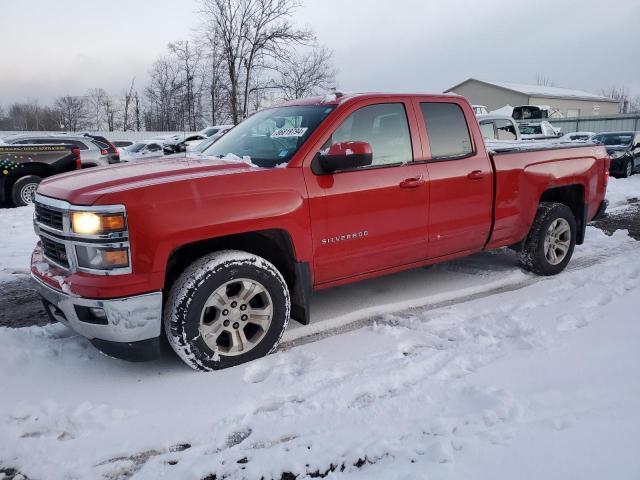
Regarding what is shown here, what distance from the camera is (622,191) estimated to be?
12164mm

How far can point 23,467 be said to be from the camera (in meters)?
2.43

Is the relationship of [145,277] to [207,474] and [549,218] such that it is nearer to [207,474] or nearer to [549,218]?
[207,474]

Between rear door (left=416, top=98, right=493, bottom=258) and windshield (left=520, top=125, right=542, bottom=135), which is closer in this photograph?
rear door (left=416, top=98, right=493, bottom=258)

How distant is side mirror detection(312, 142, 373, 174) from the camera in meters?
3.43

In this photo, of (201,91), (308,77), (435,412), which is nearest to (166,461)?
(435,412)

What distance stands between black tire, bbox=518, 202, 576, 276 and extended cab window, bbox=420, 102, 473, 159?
1285 mm

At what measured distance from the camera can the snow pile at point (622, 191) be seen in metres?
10.8

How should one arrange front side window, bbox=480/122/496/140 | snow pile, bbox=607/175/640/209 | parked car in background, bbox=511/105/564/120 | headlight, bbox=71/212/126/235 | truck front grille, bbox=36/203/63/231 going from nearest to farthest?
headlight, bbox=71/212/126/235, truck front grille, bbox=36/203/63/231, front side window, bbox=480/122/496/140, snow pile, bbox=607/175/640/209, parked car in background, bbox=511/105/564/120

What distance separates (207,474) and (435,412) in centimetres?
122

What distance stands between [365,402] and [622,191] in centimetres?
1188

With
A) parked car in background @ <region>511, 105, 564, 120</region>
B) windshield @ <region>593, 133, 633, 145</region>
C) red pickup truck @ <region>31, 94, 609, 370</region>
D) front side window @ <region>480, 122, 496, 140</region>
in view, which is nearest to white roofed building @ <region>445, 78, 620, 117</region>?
parked car in background @ <region>511, 105, 564, 120</region>

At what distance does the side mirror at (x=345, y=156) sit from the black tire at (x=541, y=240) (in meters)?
2.58

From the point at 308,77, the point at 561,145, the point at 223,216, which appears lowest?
the point at 223,216

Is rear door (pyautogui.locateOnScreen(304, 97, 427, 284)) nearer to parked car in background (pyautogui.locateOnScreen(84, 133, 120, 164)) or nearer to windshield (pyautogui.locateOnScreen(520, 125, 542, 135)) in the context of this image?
parked car in background (pyautogui.locateOnScreen(84, 133, 120, 164))
